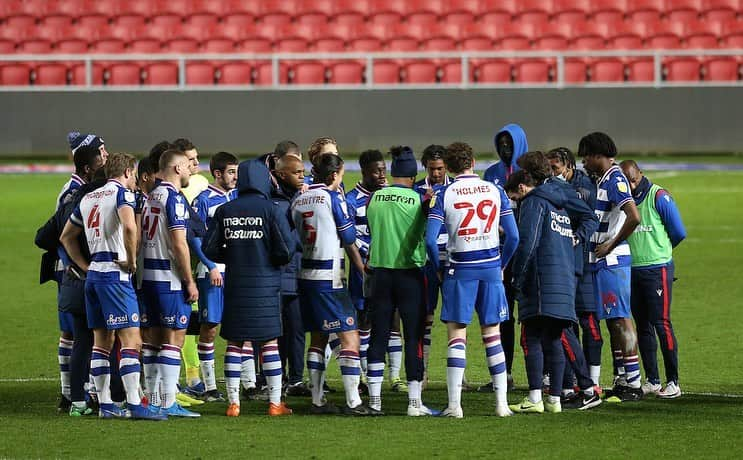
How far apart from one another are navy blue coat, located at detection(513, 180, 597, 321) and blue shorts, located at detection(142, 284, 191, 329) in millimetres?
2229

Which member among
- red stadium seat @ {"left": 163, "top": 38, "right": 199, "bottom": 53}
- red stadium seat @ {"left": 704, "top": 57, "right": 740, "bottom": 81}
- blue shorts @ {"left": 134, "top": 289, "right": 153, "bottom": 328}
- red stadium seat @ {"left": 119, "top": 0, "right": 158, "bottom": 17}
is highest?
red stadium seat @ {"left": 119, "top": 0, "right": 158, "bottom": 17}

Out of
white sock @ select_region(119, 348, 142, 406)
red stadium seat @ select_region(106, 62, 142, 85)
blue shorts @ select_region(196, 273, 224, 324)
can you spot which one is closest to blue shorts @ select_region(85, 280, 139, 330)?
white sock @ select_region(119, 348, 142, 406)

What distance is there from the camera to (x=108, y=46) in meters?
29.6

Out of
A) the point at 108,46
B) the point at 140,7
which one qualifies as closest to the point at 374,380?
the point at 108,46

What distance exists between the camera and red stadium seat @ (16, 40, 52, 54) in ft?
96.9

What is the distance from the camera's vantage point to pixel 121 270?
8.02m

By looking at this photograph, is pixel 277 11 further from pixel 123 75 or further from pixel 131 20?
pixel 123 75

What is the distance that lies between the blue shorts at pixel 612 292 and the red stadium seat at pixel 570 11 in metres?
21.8

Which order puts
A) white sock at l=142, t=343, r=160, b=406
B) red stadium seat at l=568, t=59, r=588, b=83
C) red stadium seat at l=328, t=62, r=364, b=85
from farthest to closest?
red stadium seat at l=328, t=62, r=364, b=85, red stadium seat at l=568, t=59, r=588, b=83, white sock at l=142, t=343, r=160, b=406

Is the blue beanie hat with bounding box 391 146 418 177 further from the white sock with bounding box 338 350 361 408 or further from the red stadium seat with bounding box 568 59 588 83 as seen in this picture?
the red stadium seat with bounding box 568 59 588 83

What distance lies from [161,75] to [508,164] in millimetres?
19231

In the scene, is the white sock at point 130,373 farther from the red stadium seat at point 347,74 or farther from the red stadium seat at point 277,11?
the red stadium seat at point 277,11

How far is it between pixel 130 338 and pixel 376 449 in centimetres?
186

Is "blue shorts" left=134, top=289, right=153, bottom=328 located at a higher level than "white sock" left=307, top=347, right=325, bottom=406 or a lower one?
higher
